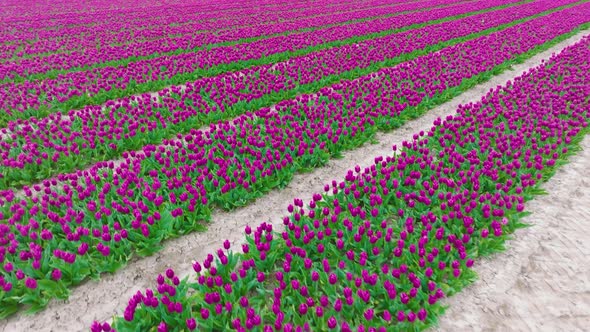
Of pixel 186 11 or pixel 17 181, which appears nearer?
pixel 17 181

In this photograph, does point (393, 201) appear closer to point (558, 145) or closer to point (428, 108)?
point (558, 145)

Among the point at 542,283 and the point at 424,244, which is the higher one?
the point at 424,244

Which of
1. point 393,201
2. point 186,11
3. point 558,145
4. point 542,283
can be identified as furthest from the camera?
point 186,11

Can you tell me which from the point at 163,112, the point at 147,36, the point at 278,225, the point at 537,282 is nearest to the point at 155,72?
the point at 163,112

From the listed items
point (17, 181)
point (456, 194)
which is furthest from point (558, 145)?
point (17, 181)

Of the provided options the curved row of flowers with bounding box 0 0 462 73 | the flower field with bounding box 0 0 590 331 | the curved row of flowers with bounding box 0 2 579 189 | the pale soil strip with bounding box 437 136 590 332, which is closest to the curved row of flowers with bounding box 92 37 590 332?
the flower field with bounding box 0 0 590 331

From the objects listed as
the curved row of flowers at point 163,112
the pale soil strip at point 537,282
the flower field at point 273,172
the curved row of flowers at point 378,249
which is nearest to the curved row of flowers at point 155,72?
the flower field at point 273,172
